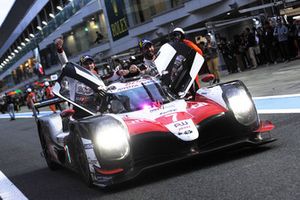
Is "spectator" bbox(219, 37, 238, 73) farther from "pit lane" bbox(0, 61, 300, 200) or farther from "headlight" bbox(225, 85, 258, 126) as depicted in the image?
"headlight" bbox(225, 85, 258, 126)

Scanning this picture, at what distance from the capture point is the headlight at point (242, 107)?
241 inches

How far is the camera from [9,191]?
24.1 feet

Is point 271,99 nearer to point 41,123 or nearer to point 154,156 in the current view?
point 41,123

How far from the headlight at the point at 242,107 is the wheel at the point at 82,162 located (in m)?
1.73

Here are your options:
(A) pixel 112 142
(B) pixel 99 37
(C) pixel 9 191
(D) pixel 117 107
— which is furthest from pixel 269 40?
(B) pixel 99 37

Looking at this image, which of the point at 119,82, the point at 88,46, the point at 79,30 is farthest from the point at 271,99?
the point at 79,30

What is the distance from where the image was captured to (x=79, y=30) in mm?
46312

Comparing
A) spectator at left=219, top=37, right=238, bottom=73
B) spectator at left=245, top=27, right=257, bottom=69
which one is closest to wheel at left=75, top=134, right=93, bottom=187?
spectator at left=245, top=27, right=257, bottom=69

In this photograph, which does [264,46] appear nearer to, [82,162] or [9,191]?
[9,191]

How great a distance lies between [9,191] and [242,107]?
10.9ft

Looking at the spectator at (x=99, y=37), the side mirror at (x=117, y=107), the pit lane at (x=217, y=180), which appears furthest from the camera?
the spectator at (x=99, y=37)

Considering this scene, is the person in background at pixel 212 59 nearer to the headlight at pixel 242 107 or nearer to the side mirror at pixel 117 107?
the side mirror at pixel 117 107

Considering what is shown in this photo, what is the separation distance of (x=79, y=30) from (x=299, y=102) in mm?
38260

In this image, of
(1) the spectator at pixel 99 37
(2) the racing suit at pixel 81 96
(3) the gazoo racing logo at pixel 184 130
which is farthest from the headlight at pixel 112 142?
(1) the spectator at pixel 99 37
